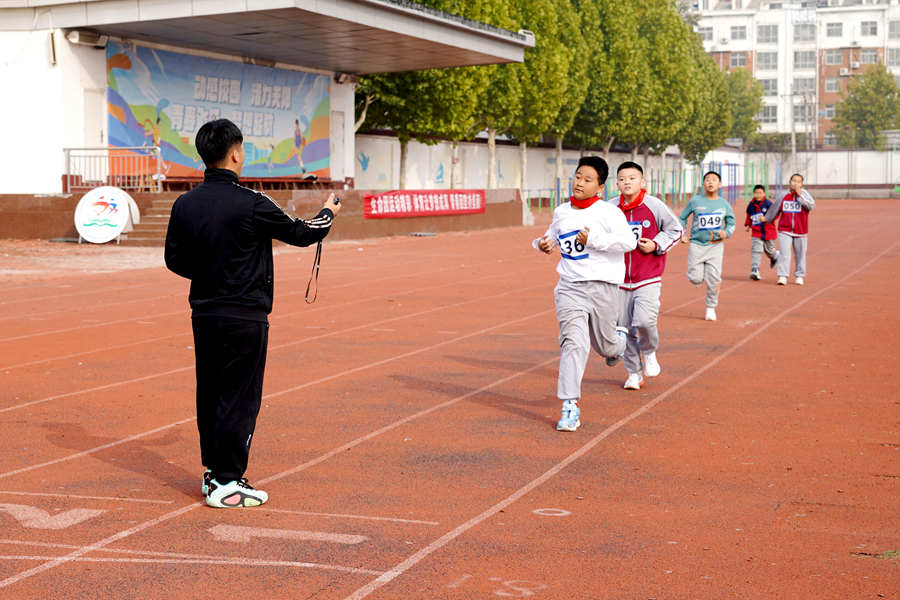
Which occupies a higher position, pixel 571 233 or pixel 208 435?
pixel 571 233

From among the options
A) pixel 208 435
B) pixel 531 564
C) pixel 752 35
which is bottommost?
pixel 531 564

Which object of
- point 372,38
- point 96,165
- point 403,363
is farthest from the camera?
point 372,38

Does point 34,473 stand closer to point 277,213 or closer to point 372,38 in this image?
point 277,213

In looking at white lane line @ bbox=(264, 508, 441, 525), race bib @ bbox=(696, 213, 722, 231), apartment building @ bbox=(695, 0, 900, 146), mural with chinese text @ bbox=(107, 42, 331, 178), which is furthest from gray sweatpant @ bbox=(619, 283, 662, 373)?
apartment building @ bbox=(695, 0, 900, 146)

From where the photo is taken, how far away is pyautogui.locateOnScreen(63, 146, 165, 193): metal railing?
27609mm

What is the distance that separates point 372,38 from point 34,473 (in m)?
26.3

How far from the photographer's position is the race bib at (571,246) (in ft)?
25.2

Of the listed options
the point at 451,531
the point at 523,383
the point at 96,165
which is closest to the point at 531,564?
the point at 451,531

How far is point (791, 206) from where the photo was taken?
18.6 metres

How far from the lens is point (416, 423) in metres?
7.76

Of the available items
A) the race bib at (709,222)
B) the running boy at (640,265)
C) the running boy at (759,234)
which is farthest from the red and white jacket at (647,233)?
the running boy at (759,234)

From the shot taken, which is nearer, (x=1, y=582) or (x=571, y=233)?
(x=1, y=582)

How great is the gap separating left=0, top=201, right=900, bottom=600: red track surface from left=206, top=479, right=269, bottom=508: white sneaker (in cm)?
10

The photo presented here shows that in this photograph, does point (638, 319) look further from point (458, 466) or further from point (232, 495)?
point (232, 495)
